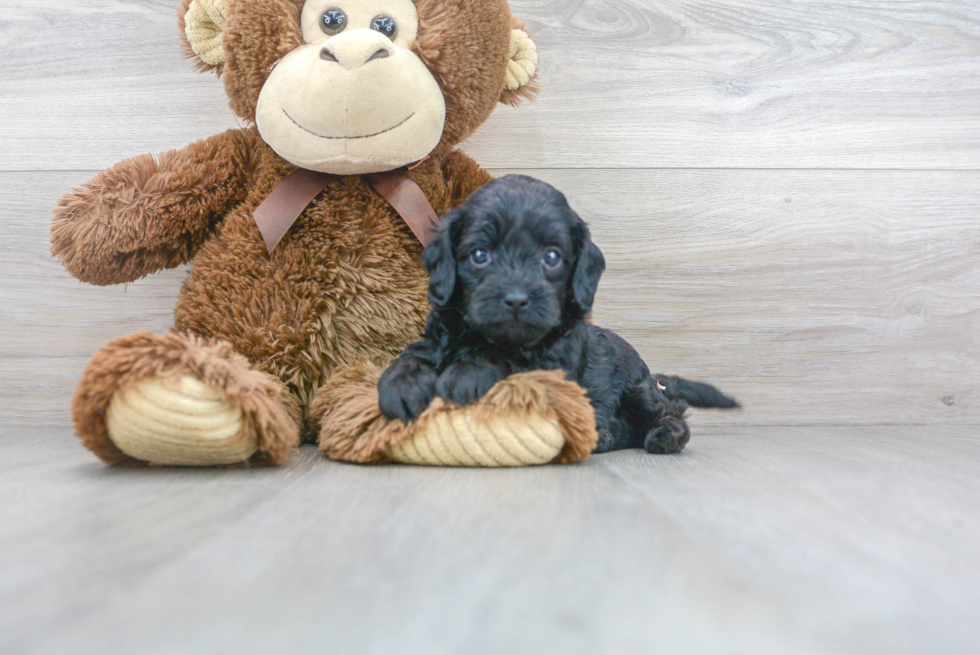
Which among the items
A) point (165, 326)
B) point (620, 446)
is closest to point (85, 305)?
point (165, 326)

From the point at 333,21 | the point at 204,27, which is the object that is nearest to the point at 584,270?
the point at 333,21

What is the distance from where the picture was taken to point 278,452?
1.18 metres

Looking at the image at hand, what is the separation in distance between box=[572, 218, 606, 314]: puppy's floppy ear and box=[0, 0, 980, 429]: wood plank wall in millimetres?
544

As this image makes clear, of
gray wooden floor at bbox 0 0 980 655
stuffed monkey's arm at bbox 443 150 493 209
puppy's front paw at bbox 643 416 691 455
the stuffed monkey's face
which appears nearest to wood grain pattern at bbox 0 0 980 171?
gray wooden floor at bbox 0 0 980 655

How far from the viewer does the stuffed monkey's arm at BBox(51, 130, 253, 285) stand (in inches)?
56.3

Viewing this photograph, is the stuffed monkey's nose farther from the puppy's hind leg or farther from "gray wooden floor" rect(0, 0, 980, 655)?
the puppy's hind leg

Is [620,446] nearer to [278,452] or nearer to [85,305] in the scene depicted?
[278,452]

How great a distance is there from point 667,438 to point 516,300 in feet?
1.67

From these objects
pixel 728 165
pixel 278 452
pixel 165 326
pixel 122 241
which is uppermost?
pixel 728 165

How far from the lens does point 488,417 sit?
120cm

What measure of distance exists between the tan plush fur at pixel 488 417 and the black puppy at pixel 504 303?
1.1 inches

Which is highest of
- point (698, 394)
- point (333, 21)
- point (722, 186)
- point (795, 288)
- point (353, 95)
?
point (333, 21)

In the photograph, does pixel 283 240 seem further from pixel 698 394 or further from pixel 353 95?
pixel 698 394

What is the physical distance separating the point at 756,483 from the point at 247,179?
3.85 feet
